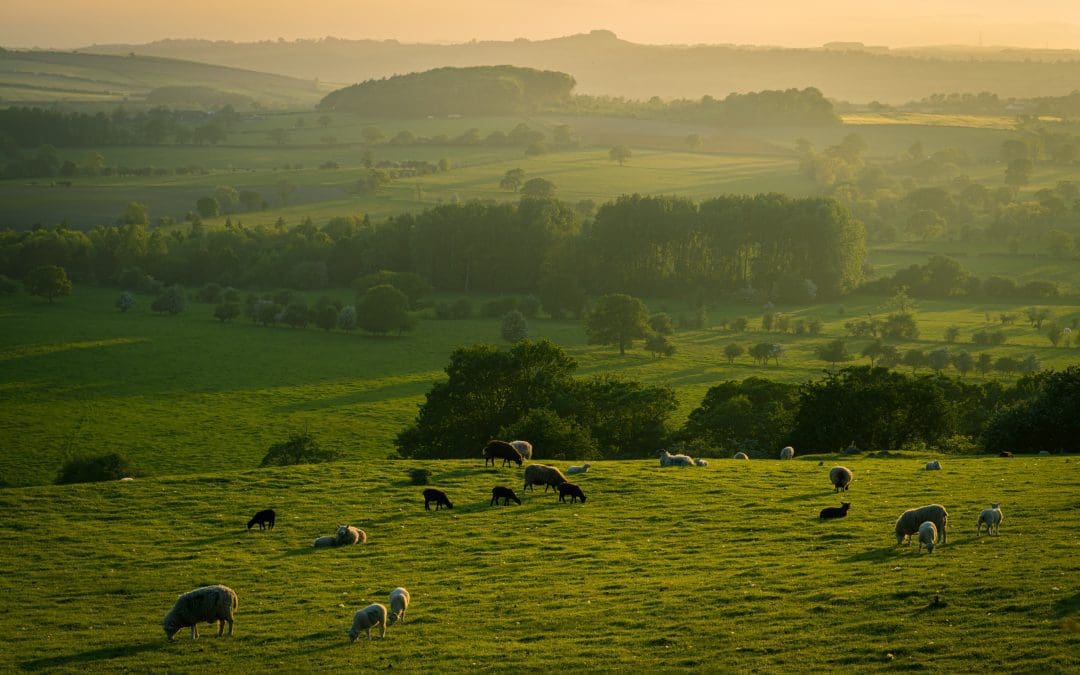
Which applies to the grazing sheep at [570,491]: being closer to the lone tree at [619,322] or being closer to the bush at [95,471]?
the bush at [95,471]

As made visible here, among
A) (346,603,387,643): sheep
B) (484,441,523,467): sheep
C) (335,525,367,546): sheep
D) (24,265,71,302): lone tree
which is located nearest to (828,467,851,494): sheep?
(484,441,523,467): sheep

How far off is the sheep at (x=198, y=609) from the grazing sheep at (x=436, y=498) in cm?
1043

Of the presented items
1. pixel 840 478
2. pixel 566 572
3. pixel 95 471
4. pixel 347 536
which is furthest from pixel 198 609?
pixel 95 471

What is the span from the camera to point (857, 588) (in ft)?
68.4

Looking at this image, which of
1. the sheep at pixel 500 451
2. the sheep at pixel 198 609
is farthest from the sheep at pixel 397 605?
the sheep at pixel 500 451

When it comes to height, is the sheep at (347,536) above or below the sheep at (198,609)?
below

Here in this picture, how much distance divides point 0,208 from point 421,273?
7003cm

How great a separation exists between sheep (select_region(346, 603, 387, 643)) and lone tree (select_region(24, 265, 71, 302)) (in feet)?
340

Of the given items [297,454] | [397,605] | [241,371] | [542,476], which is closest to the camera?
[397,605]

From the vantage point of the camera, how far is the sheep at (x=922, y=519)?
79.2 feet

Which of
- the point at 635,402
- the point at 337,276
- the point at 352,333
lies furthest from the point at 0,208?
the point at 635,402

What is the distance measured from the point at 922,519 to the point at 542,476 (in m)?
12.6

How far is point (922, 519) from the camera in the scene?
24.2 m

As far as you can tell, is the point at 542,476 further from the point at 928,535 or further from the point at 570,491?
the point at 928,535
